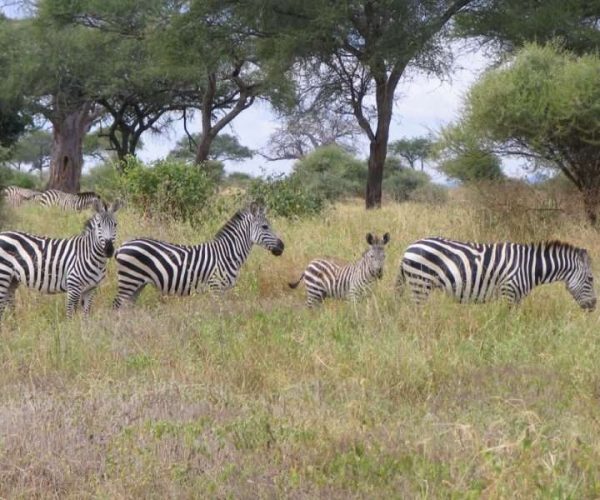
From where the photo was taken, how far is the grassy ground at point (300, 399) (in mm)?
3887

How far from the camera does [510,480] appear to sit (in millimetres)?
3664

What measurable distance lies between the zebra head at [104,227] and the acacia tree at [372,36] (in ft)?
32.9

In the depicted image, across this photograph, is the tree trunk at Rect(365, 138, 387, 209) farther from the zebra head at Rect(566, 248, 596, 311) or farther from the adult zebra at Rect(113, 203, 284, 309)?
the zebra head at Rect(566, 248, 596, 311)

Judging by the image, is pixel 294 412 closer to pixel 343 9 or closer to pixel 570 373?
pixel 570 373

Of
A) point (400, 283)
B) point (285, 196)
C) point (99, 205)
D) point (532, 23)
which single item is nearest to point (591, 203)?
point (285, 196)

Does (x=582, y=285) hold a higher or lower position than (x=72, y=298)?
higher

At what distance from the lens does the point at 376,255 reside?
25.9ft

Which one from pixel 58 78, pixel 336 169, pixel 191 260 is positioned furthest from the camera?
pixel 336 169

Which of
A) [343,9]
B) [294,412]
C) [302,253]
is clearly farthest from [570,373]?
[343,9]

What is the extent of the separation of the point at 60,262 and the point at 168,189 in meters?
5.46

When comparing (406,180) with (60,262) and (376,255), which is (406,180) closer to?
(376,255)

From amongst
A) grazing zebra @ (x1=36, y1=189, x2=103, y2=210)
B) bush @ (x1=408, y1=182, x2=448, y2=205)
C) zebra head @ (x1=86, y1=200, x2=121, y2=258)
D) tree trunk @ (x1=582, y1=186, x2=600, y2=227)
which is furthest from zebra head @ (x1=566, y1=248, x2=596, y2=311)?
grazing zebra @ (x1=36, y1=189, x2=103, y2=210)

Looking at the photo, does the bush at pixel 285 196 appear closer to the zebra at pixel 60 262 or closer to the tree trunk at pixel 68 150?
the zebra at pixel 60 262

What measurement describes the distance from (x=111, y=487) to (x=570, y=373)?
10.1ft
